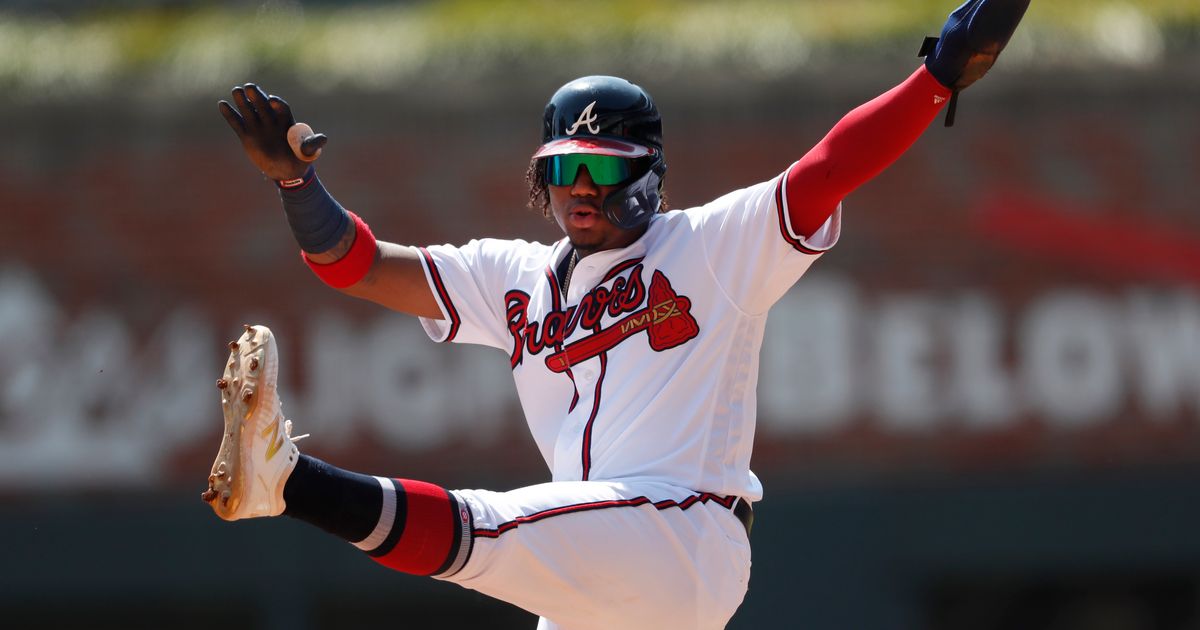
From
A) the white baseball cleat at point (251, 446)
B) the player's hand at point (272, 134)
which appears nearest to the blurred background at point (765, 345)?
the player's hand at point (272, 134)

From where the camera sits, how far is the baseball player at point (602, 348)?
10.9 feet

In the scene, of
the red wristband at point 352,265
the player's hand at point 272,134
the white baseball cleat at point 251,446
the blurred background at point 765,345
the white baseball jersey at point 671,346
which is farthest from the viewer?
the blurred background at point 765,345

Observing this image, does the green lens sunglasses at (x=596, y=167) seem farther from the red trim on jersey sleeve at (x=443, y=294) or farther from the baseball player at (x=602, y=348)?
the red trim on jersey sleeve at (x=443, y=294)

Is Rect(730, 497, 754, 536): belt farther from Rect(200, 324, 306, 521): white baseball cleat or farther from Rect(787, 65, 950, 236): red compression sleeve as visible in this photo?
Rect(200, 324, 306, 521): white baseball cleat

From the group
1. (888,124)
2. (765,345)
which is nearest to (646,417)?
(888,124)

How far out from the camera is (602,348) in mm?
3711

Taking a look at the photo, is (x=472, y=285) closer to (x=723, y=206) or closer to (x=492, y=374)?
Result: (x=723, y=206)

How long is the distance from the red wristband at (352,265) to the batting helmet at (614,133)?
0.56 m

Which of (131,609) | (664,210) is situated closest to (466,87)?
(131,609)

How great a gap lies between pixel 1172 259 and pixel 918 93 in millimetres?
5522

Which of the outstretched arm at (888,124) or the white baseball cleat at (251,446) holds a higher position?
the outstretched arm at (888,124)

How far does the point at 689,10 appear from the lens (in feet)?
29.7

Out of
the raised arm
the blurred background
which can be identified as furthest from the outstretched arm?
the blurred background

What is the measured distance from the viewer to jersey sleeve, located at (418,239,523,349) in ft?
13.4
